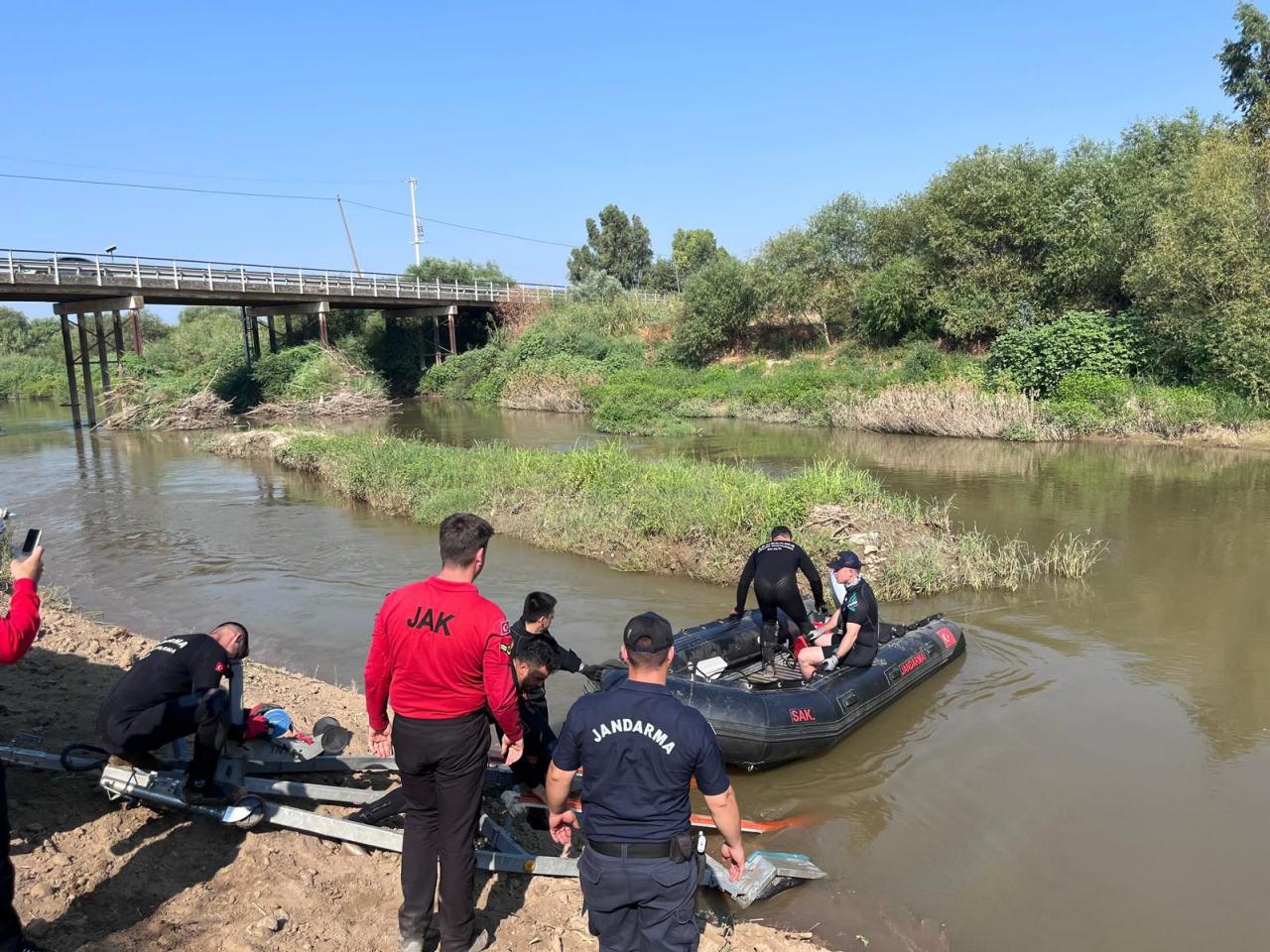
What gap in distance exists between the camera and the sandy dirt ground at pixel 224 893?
12.0ft

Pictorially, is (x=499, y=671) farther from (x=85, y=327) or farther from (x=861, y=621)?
(x=85, y=327)

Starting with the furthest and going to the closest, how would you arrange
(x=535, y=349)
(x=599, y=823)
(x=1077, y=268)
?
1. (x=535, y=349)
2. (x=1077, y=268)
3. (x=599, y=823)

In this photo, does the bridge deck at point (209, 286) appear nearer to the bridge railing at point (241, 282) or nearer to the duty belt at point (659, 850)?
the bridge railing at point (241, 282)

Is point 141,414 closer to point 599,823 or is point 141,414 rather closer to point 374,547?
point 374,547

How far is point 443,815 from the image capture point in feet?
12.0

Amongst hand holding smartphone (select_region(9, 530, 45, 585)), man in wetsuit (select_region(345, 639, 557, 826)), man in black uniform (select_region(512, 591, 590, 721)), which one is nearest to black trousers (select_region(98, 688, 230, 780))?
hand holding smartphone (select_region(9, 530, 45, 585))

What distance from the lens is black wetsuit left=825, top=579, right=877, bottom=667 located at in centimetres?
716

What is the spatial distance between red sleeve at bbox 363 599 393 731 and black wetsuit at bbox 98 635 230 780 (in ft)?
3.62

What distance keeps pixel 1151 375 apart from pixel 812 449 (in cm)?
932

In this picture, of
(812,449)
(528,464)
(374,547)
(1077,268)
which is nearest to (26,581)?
(374,547)

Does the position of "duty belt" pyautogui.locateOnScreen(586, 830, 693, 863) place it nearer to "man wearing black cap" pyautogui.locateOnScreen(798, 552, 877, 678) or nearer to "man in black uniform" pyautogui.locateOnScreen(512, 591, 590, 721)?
"man in black uniform" pyautogui.locateOnScreen(512, 591, 590, 721)

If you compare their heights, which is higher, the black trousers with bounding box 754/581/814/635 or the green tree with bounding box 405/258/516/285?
the green tree with bounding box 405/258/516/285

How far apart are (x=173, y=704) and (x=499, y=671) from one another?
189 centimetres

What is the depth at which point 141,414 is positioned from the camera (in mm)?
31828
